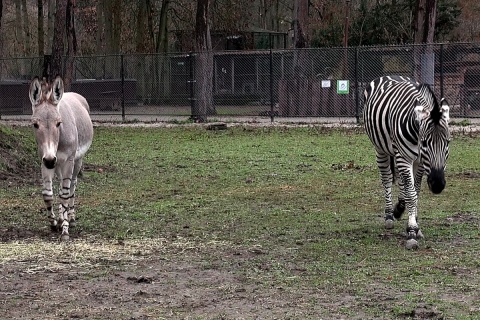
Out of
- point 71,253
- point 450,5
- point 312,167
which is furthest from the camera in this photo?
point 450,5

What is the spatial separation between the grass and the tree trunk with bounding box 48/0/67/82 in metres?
2.04

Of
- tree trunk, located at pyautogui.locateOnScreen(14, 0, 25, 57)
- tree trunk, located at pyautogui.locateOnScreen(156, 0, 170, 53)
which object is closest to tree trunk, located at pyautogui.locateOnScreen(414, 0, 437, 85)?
tree trunk, located at pyautogui.locateOnScreen(156, 0, 170, 53)

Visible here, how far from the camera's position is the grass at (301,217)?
24.4 feet

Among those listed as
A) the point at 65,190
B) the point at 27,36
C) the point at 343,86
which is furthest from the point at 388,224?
the point at 27,36

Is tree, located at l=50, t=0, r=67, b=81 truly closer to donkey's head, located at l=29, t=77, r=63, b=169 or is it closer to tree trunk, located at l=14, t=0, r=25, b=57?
donkey's head, located at l=29, t=77, r=63, b=169

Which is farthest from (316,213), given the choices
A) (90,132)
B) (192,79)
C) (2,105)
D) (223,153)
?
(2,105)

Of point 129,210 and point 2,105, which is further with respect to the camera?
point 2,105

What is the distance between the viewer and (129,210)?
12094 mm

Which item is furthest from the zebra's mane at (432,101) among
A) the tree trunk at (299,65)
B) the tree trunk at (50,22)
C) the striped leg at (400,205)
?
the tree trunk at (50,22)

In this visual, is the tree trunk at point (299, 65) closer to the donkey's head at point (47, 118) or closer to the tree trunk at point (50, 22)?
the tree trunk at point (50, 22)

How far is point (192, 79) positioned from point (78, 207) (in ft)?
63.1

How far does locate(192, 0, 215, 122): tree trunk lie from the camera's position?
100 feet

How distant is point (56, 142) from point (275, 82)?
21936 millimetres

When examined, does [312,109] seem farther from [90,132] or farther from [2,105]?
[90,132]
